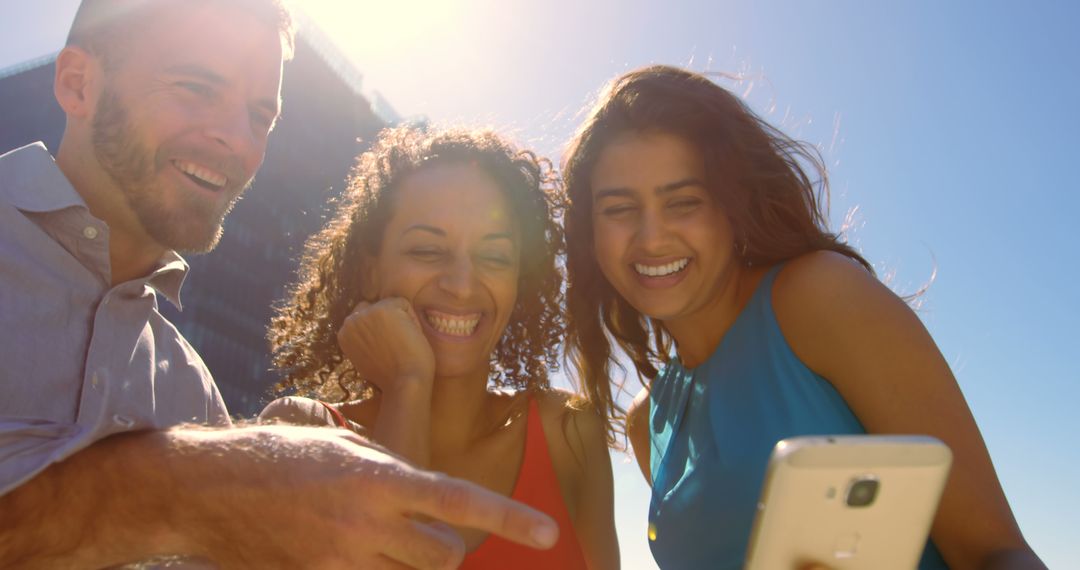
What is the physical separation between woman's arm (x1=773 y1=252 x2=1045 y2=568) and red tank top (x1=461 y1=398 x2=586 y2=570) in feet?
4.34

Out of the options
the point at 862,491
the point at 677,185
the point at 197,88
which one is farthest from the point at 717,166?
the point at 197,88

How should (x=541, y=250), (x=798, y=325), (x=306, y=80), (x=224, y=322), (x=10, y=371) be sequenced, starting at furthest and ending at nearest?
(x=306, y=80), (x=224, y=322), (x=541, y=250), (x=798, y=325), (x=10, y=371)

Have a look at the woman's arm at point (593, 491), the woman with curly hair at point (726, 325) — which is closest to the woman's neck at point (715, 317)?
the woman with curly hair at point (726, 325)

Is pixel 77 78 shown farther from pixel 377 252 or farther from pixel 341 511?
pixel 341 511

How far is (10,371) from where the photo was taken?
218 cm

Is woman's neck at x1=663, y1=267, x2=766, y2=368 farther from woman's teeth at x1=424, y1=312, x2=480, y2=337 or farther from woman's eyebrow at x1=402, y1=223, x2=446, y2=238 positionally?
woman's eyebrow at x1=402, y1=223, x2=446, y2=238

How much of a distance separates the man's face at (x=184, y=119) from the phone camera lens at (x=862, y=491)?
2.83 meters

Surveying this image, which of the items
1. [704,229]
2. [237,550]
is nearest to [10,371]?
[237,550]

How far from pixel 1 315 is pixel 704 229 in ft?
8.50

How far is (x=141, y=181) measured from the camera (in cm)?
299

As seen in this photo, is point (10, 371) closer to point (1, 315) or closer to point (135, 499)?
point (1, 315)

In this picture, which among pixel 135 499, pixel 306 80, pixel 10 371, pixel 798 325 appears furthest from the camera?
pixel 306 80

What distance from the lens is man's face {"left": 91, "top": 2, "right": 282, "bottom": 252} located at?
3010 millimetres

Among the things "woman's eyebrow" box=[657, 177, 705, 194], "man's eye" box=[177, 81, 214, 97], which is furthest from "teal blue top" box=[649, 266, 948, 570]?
"man's eye" box=[177, 81, 214, 97]
